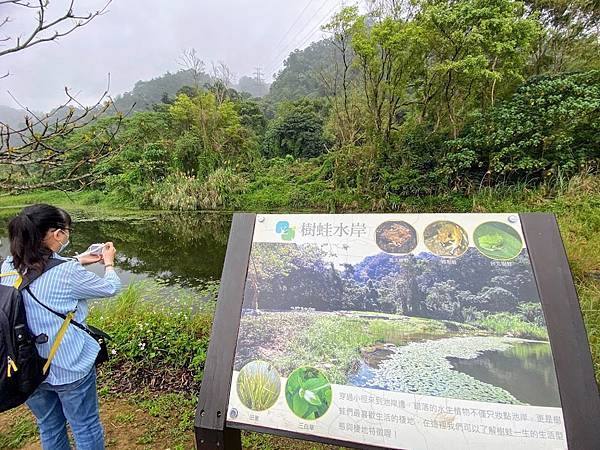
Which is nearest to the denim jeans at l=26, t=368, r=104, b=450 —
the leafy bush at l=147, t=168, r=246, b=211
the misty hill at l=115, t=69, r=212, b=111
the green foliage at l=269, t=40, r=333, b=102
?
the leafy bush at l=147, t=168, r=246, b=211

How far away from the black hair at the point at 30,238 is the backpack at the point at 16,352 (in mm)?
52

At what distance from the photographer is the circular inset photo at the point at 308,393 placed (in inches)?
38.7

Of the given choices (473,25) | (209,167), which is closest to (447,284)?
(473,25)

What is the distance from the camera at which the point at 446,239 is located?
1.12 m

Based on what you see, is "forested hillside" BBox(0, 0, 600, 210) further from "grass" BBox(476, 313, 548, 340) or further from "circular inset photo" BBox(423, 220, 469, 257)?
"grass" BBox(476, 313, 548, 340)

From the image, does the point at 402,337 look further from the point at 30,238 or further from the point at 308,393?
the point at 30,238

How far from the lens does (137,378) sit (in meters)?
2.11

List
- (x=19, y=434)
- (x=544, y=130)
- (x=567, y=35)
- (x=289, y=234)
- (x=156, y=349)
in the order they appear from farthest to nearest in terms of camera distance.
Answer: (x=567, y=35), (x=544, y=130), (x=156, y=349), (x=19, y=434), (x=289, y=234)

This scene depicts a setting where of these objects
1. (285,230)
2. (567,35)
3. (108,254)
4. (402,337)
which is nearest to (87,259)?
(108,254)

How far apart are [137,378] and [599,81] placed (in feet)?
26.2

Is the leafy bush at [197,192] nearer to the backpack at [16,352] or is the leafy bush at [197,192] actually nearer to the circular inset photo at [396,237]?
the backpack at [16,352]

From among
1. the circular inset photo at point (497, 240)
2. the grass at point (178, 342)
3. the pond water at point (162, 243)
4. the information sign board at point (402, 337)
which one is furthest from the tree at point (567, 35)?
the information sign board at point (402, 337)

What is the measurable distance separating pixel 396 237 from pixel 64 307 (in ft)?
3.84

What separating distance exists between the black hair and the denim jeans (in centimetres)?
43
